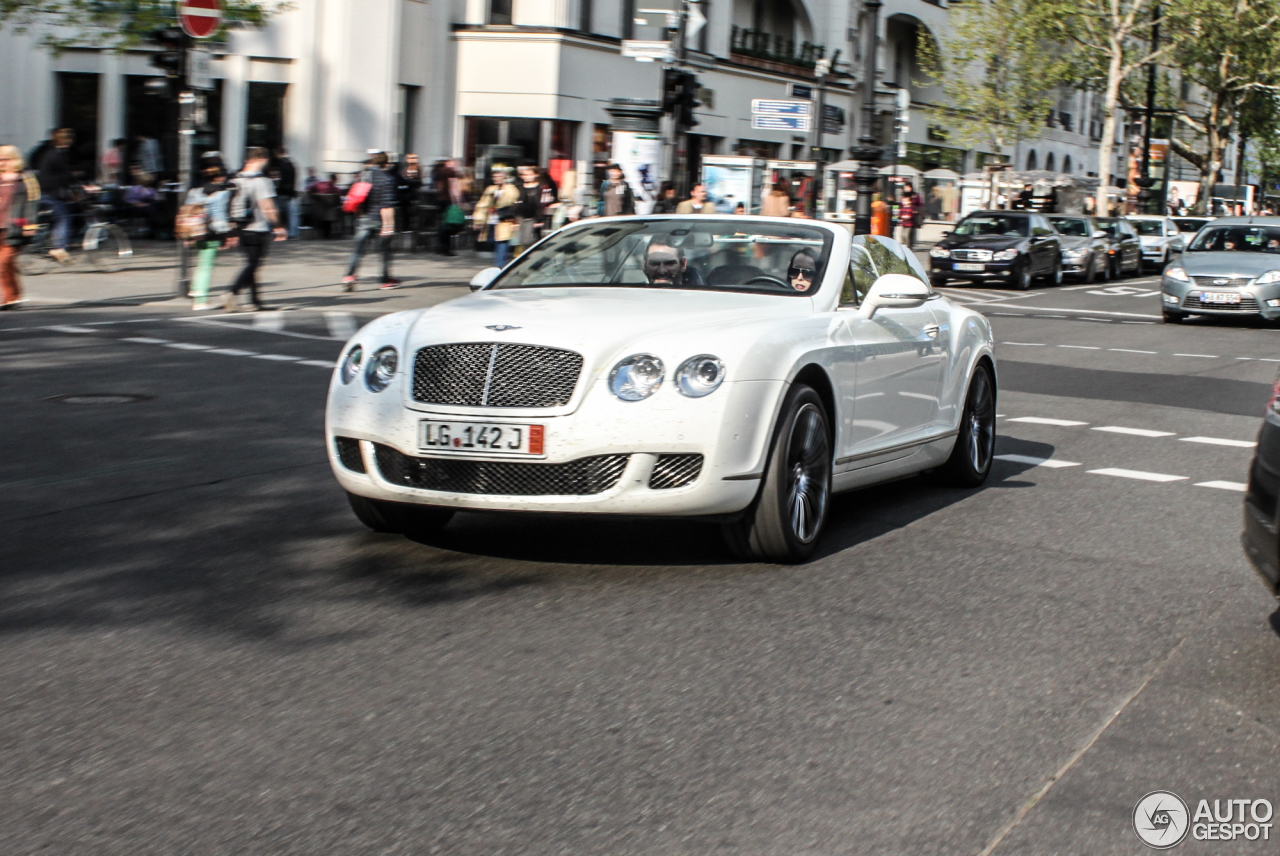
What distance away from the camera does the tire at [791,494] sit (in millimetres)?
6258

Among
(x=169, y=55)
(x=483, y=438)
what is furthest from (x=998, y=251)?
(x=483, y=438)

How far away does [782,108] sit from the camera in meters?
26.0

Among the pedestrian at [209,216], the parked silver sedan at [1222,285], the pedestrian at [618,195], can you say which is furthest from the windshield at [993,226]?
the pedestrian at [209,216]

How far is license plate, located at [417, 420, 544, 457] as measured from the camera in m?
5.94

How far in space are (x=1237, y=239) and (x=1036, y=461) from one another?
59.3ft

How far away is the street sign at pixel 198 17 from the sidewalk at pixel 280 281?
9.91 feet

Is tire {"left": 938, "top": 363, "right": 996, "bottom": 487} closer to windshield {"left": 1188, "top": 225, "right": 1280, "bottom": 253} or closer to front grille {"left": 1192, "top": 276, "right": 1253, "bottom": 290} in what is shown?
front grille {"left": 1192, "top": 276, "right": 1253, "bottom": 290}

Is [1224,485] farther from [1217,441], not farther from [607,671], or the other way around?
[607,671]

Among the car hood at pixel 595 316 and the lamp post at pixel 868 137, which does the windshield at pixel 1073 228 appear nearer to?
the lamp post at pixel 868 137

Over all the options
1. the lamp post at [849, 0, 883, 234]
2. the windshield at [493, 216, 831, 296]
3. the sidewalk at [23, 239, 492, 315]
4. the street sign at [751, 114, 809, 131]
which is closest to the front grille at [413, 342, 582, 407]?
the windshield at [493, 216, 831, 296]

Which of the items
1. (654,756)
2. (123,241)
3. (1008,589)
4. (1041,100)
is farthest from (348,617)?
(1041,100)

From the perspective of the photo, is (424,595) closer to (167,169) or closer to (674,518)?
(674,518)

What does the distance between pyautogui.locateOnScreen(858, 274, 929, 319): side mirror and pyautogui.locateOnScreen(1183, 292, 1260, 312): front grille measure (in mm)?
18068

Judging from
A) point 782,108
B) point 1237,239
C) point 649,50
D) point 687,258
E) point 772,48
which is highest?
point 772,48
